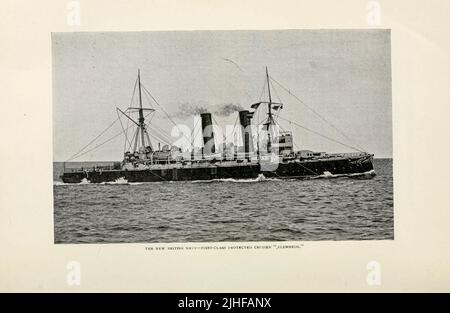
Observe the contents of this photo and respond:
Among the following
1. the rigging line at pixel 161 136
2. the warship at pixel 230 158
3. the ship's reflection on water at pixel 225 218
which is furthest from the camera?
the rigging line at pixel 161 136

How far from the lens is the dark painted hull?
5.11 meters

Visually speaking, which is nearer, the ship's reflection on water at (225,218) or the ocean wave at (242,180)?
the ship's reflection on water at (225,218)

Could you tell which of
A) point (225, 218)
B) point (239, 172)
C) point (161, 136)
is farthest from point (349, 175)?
point (161, 136)

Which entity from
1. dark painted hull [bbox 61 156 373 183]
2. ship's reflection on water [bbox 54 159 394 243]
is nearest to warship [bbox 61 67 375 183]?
dark painted hull [bbox 61 156 373 183]

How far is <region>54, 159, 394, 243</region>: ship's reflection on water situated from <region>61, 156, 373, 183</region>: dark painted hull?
321 mm

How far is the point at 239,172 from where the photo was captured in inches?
223

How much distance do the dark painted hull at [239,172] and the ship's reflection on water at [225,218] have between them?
0.32m

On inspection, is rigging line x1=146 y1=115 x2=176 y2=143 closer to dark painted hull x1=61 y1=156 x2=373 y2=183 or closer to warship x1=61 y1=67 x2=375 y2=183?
warship x1=61 y1=67 x2=375 y2=183

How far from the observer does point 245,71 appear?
474 centimetres

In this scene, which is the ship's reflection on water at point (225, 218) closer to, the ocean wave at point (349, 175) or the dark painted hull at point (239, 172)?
the ocean wave at point (349, 175)

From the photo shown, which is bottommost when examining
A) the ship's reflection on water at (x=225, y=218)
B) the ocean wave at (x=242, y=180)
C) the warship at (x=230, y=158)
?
the ship's reflection on water at (x=225, y=218)

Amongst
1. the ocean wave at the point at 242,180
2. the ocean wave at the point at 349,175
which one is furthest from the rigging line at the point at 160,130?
the ocean wave at the point at 349,175

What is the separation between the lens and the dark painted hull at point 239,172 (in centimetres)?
511

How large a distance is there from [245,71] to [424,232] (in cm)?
209
